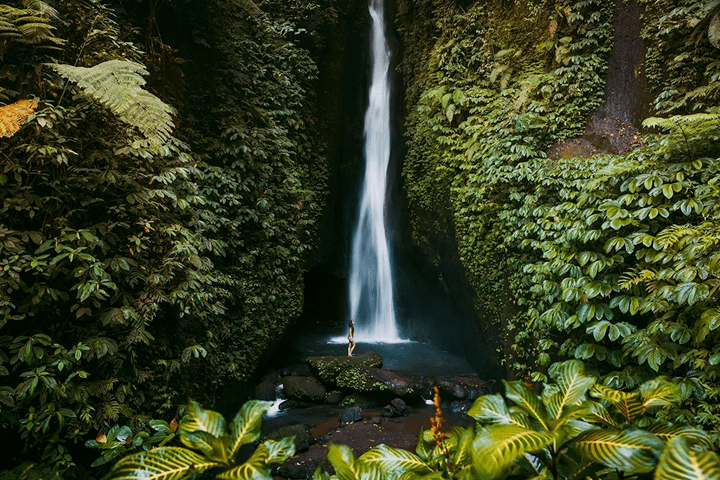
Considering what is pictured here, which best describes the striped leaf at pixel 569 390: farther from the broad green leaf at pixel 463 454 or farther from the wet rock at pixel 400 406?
the wet rock at pixel 400 406

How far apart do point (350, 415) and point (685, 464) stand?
19.3 ft

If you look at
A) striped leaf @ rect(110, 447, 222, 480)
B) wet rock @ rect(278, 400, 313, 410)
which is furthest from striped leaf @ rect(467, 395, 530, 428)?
wet rock @ rect(278, 400, 313, 410)

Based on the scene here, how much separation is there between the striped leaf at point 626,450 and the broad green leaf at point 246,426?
3.01 feet

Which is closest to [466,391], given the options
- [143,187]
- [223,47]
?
[143,187]

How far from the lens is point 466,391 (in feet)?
21.6

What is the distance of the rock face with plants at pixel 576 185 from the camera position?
3.13 m

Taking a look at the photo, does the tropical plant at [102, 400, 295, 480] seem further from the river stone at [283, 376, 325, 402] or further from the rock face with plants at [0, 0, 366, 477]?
the river stone at [283, 376, 325, 402]

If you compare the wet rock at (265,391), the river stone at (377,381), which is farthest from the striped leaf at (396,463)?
the wet rock at (265,391)

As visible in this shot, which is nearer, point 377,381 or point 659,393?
point 659,393

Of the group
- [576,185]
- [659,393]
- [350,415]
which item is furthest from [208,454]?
[350,415]

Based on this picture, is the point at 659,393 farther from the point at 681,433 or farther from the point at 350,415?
the point at 350,415

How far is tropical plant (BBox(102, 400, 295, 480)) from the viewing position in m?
0.96

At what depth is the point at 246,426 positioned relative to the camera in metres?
1.15

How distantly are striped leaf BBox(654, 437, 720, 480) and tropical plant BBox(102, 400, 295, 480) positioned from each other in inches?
35.7
